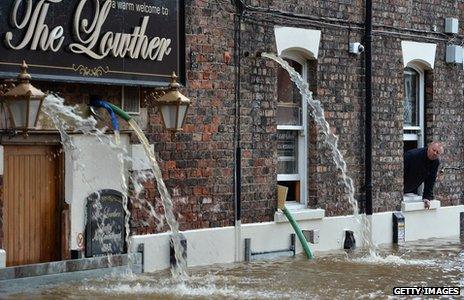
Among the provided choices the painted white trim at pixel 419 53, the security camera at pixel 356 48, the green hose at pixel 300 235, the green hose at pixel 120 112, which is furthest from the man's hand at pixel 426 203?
the green hose at pixel 120 112

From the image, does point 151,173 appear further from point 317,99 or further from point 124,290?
point 317,99

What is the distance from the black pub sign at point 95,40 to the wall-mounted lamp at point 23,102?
0.39 meters

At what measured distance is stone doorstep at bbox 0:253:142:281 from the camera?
486 inches

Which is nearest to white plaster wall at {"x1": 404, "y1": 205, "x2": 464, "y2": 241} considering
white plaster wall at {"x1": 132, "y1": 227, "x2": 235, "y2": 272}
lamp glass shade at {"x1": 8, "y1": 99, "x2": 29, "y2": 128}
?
white plaster wall at {"x1": 132, "y1": 227, "x2": 235, "y2": 272}

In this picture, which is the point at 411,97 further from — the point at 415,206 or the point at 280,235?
the point at 280,235

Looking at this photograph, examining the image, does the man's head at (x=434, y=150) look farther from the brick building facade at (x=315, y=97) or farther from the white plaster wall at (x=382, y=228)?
the white plaster wall at (x=382, y=228)

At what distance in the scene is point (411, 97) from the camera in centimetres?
1980

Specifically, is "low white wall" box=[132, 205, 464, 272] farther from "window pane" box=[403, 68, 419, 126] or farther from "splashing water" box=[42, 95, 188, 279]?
"window pane" box=[403, 68, 419, 126]

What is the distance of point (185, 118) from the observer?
1439 centimetres

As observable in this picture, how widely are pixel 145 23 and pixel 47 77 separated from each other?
5.53 ft

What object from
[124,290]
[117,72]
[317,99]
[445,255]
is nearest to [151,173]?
[117,72]

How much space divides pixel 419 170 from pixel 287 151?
3188mm

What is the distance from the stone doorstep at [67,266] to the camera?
12.3 m

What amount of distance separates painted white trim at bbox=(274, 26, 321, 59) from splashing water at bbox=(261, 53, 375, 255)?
0.31m
